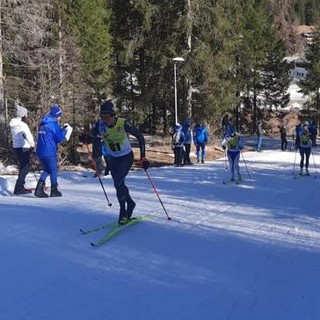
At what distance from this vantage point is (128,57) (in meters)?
37.0

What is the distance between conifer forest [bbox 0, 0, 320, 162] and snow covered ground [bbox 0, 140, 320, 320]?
13.3 m

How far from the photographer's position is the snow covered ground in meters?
5.38

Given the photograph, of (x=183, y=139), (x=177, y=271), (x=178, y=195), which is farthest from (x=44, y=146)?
(x=183, y=139)

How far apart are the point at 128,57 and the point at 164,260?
31305 millimetres

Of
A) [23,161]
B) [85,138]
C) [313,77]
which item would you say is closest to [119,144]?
[85,138]

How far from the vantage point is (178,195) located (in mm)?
12430

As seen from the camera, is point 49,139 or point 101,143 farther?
point 101,143

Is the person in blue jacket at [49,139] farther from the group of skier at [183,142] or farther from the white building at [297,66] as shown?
the white building at [297,66]

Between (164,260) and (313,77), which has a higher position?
(313,77)

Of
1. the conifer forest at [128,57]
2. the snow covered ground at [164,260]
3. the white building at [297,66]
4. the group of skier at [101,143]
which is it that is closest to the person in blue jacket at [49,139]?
the group of skier at [101,143]

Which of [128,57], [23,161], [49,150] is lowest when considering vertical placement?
[23,161]

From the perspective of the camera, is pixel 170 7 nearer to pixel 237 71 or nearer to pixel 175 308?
pixel 237 71

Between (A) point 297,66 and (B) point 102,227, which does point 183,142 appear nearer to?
(B) point 102,227

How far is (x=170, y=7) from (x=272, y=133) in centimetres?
2483
